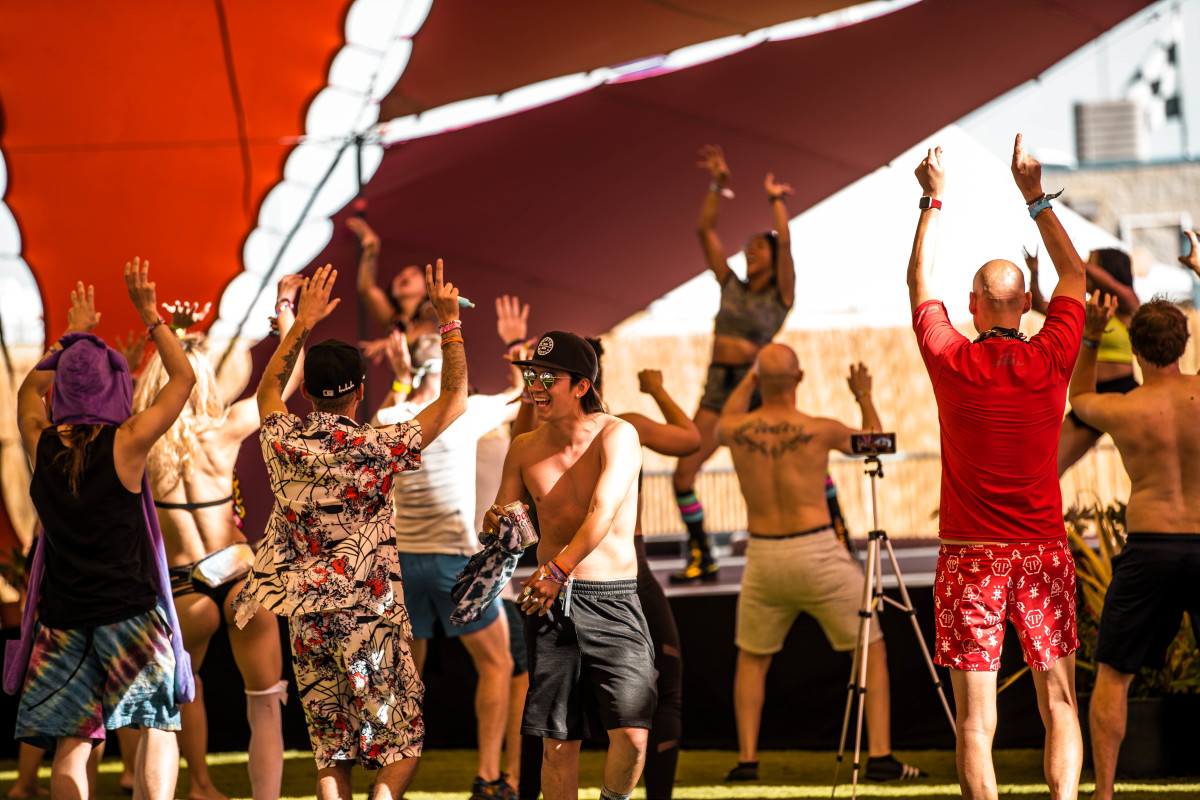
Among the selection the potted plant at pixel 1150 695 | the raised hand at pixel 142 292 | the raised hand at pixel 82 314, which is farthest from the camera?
the potted plant at pixel 1150 695

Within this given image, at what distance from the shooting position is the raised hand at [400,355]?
4430 mm

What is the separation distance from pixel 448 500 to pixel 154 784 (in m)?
1.53

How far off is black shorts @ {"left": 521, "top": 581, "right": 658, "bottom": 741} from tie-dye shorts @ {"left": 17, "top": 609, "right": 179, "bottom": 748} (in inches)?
44.4

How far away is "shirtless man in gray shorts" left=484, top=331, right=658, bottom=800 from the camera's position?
3.10m

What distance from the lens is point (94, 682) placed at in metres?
3.29

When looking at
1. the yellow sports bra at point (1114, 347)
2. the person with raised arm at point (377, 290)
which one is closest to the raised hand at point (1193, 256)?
the yellow sports bra at point (1114, 347)

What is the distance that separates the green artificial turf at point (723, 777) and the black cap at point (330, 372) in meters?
2.49

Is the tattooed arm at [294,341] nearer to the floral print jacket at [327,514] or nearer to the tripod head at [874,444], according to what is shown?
the floral print jacket at [327,514]

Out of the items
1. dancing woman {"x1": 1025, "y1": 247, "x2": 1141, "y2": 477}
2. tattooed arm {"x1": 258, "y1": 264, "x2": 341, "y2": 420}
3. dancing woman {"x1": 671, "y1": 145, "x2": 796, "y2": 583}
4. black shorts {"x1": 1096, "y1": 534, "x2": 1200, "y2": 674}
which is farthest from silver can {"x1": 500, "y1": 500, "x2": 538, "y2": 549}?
dancing woman {"x1": 671, "y1": 145, "x2": 796, "y2": 583}

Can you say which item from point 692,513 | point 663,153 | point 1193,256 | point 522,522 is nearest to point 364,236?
point 663,153

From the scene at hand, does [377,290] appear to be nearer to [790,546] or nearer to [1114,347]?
[790,546]

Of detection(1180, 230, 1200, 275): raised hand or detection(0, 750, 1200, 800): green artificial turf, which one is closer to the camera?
detection(1180, 230, 1200, 275): raised hand

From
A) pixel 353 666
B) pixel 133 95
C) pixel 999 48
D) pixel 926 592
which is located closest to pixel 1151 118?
pixel 999 48

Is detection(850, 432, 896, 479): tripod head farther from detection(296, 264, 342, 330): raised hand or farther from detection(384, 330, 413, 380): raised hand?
detection(296, 264, 342, 330): raised hand
